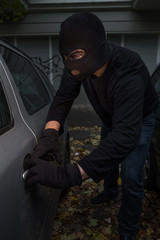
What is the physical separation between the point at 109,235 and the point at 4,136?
5.50 ft

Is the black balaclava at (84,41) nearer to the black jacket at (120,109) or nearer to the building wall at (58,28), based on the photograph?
the black jacket at (120,109)

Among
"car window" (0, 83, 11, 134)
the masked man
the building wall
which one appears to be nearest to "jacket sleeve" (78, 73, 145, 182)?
the masked man

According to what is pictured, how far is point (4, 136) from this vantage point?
1106mm

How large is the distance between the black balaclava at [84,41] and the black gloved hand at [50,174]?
58 cm

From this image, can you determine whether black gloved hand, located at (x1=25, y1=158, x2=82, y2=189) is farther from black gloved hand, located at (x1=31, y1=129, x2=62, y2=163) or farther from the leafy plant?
the leafy plant

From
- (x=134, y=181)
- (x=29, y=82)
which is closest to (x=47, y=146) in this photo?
(x=134, y=181)

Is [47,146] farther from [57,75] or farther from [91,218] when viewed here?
[57,75]

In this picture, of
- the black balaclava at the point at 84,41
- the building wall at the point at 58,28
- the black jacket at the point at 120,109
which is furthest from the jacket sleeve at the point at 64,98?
the building wall at the point at 58,28

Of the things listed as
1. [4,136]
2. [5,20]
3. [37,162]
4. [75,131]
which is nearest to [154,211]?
[37,162]

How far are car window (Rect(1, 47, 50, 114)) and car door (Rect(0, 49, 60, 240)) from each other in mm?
345

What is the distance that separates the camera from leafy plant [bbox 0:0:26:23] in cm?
746

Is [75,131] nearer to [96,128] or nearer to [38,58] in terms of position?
[96,128]

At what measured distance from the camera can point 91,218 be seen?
244 cm

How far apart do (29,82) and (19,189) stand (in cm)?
139
